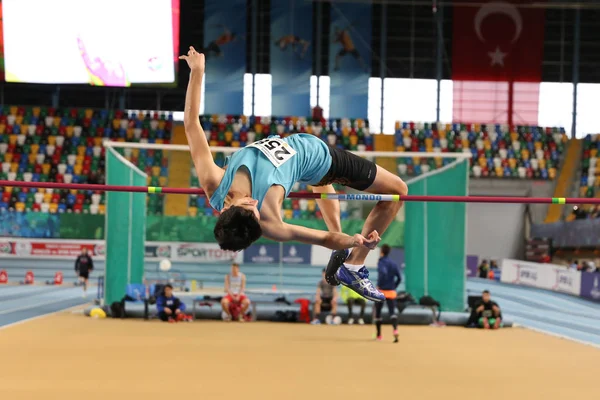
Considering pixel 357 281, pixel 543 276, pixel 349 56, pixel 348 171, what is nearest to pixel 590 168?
pixel 543 276

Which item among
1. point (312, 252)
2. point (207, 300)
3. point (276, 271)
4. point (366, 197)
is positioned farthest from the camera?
point (312, 252)

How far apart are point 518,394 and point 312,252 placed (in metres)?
10.00

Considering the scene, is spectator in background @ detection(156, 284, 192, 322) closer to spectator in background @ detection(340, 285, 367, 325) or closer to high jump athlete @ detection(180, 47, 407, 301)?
spectator in background @ detection(340, 285, 367, 325)

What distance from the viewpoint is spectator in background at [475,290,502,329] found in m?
12.8

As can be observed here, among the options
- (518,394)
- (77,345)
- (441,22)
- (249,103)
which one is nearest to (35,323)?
(77,345)

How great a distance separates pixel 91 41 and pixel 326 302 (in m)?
10.9

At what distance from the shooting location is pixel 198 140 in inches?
168

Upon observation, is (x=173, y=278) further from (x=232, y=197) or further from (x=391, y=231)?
(x=232, y=197)

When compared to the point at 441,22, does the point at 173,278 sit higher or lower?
lower

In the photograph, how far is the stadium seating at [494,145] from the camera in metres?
26.5

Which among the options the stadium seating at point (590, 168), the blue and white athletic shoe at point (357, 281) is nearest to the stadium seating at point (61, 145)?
the stadium seating at point (590, 168)

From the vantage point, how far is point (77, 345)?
9562 millimetres

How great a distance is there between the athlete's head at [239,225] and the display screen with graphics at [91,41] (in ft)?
55.0

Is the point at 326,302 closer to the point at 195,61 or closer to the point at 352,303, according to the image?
the point at 352,303
